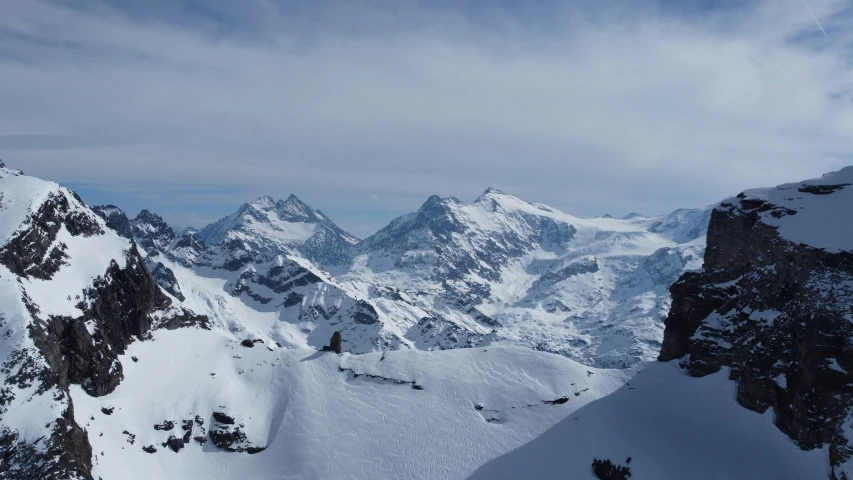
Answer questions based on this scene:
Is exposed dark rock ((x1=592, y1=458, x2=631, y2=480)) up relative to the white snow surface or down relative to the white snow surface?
down

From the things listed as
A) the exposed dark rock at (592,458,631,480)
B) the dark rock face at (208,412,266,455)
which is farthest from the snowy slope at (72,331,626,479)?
the exposed dark rock at (592,458,631,480)

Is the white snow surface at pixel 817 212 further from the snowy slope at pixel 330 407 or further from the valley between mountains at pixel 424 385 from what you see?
the snowy slope at pixel 330 407

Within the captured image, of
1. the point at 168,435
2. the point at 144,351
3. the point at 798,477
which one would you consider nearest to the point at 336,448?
the point at 168,435

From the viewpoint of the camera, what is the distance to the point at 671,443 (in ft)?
238

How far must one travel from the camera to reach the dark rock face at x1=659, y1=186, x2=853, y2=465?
6131 centimetres

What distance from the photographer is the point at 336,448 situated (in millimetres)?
72625

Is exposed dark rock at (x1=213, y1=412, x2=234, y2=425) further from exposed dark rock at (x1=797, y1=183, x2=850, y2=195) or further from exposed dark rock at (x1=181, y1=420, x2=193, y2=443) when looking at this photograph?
exposed dark rock at (x1=797, y1=183, x2=850, y2=195)

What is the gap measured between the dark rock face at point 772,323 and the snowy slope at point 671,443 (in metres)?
2.35

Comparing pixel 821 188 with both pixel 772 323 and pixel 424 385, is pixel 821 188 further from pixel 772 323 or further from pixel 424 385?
pixel 424 385

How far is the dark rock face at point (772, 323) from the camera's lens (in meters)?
61.3

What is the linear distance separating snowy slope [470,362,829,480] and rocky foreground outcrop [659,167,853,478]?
8.11ft

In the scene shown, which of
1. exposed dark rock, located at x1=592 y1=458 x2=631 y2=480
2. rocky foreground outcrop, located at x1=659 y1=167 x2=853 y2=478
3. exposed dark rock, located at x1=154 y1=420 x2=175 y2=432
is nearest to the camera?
rocky foreground outcrop, located at x1=659 y1=167 x2=853 y2=478

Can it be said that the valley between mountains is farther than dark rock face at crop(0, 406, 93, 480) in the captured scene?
Yes

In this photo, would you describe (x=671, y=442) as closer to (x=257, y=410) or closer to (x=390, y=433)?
(x=390, y=433)
